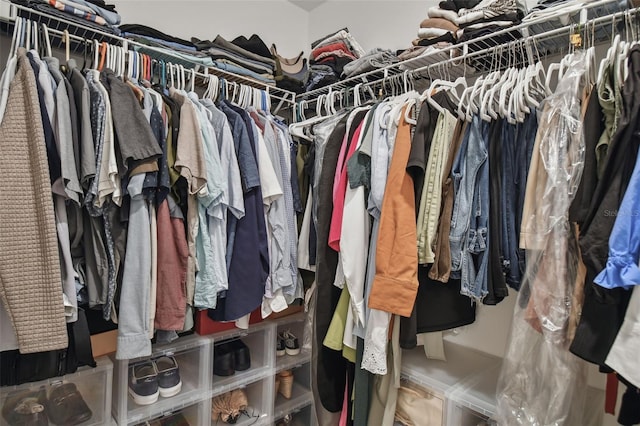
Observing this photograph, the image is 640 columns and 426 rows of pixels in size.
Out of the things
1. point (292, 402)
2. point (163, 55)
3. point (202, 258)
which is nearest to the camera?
point (202, 258)

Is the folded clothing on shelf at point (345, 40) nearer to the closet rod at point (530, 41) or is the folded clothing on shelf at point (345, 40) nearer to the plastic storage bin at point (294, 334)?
the closet rod at point (530, 41)

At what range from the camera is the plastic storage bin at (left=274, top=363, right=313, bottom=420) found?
5.70 feet

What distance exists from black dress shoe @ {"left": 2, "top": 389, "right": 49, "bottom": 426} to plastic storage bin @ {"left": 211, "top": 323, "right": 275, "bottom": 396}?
0.56m

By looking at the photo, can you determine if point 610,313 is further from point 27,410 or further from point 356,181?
point 27,410

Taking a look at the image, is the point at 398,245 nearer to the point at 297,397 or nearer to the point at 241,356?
the point at 241,356

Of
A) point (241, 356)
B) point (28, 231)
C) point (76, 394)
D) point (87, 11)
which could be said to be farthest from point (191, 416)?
point (87, 11)

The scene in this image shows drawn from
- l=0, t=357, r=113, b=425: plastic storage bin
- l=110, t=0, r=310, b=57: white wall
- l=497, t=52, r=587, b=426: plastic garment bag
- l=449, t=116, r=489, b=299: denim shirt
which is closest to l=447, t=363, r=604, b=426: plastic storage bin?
l=497, t=52, r=587, b=426: plastic garment bag

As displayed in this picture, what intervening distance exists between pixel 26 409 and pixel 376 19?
225cm

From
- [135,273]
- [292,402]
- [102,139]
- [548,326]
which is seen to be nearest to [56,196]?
[102,139]

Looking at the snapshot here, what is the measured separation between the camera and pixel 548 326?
0.83m

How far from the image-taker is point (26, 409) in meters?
1.11

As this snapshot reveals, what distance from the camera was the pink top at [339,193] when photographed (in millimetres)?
1235

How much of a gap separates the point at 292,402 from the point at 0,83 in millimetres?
1679

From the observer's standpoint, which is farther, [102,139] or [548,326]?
[102,139]
